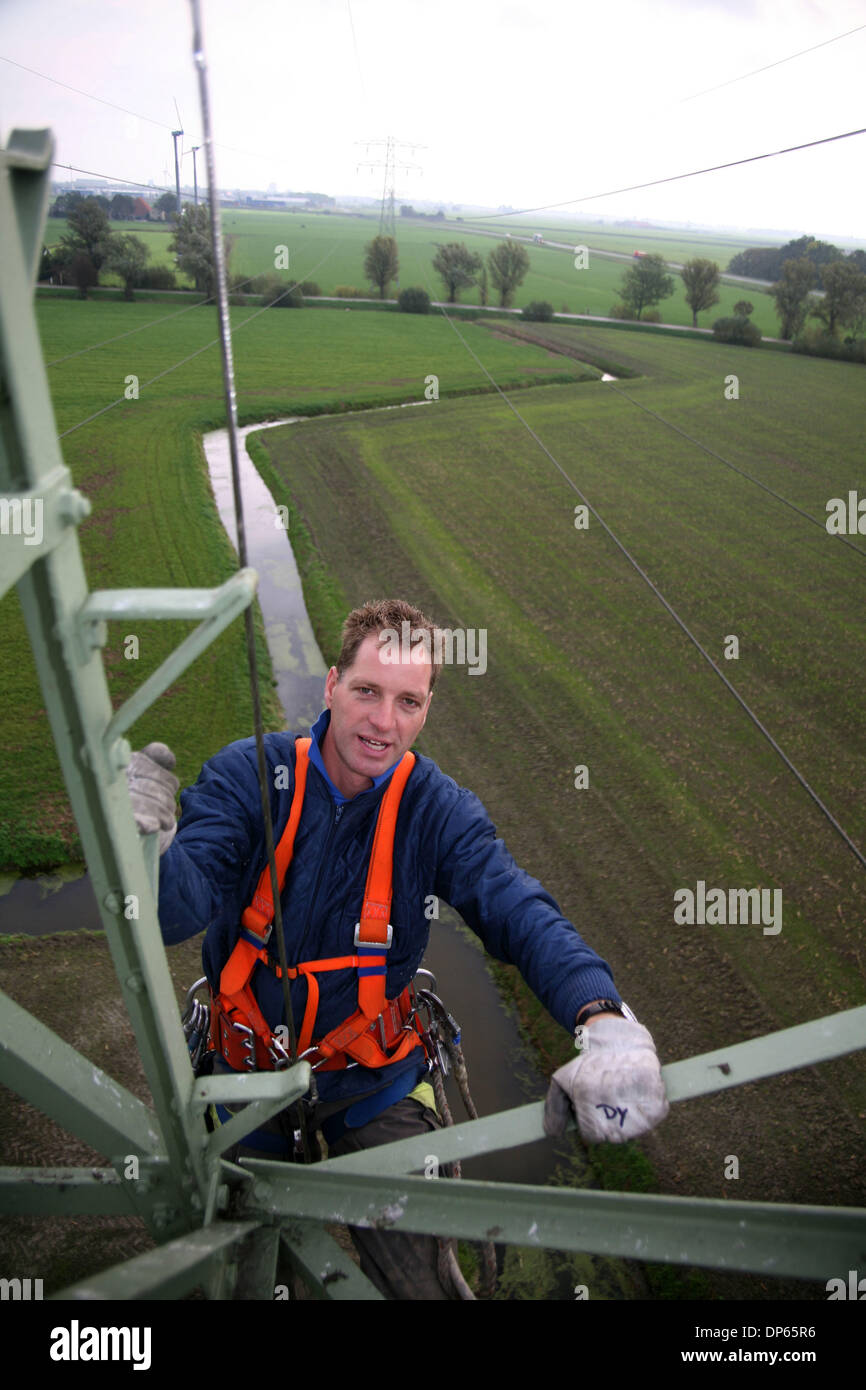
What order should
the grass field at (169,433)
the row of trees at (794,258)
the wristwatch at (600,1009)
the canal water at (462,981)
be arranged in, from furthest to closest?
the row of trees at (794,258)
the grass field at (169,433)
the canal water at (462,981)
the wristwatch at (600,1009)

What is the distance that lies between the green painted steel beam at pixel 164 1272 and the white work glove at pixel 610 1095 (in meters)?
0.89

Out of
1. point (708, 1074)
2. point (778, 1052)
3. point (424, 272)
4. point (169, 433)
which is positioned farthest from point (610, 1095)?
point (424, 272)

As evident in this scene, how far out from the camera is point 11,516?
145cm

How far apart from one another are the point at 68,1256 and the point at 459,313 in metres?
46.0

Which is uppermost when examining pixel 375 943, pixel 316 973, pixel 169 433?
pixel 169 433

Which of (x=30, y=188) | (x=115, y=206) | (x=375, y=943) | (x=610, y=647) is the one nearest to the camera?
(x=30, y=188)

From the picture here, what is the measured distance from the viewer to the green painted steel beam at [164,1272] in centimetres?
154

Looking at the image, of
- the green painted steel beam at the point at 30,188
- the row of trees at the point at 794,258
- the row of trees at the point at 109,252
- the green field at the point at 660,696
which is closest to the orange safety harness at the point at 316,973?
the green painted steel beam at the point at 30,188

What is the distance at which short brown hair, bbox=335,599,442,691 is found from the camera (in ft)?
10.3

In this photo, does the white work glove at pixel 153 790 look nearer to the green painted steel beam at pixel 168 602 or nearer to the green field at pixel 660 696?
the green painted steel beam at pixel 168 602

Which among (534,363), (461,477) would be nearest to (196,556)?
(461,477)

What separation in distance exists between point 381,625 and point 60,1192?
1.98 meters

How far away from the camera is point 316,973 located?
2.96m

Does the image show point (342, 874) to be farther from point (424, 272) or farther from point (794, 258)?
point (424, 272)
